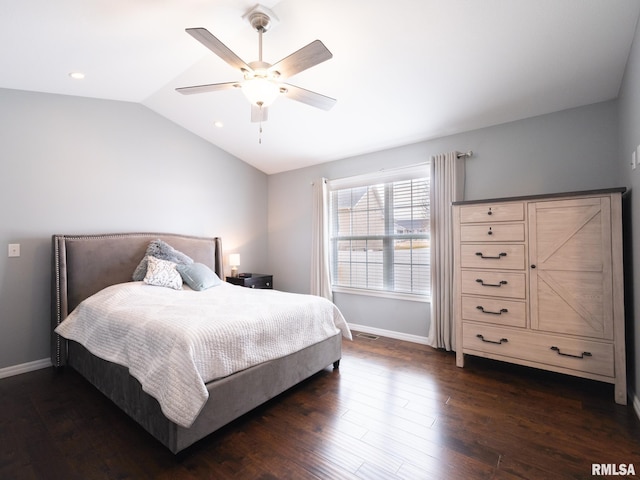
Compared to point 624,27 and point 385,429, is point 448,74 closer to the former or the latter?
point 624,27

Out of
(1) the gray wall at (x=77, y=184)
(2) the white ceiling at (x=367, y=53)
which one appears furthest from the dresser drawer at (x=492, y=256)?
(1) the gray wall at (x=77, y=184)

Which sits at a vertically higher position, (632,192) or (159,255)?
(632,192)

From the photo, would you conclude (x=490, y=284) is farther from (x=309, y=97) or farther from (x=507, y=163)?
(x=309, y=97)

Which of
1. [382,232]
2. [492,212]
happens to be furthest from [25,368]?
[492,212]

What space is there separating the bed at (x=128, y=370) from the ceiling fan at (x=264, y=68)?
1847 millimetres

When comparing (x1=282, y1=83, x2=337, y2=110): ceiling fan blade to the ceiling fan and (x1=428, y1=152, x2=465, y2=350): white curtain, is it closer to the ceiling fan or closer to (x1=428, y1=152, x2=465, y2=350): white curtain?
the ceiling fan

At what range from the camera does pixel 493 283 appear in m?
2.76

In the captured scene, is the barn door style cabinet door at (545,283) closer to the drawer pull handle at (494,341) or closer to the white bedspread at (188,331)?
the drawer pull handle at (494,341)

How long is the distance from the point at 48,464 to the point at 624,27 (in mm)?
4335

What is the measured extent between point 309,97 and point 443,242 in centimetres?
212

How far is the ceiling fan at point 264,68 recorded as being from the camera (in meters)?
1.78

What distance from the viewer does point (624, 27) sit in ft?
6.58

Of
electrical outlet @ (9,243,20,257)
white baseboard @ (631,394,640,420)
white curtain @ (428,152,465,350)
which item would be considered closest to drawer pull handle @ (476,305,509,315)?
white curtain @ (428,152,465,350)

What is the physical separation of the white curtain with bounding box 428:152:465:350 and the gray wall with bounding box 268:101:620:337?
0.14 metres
